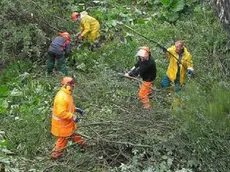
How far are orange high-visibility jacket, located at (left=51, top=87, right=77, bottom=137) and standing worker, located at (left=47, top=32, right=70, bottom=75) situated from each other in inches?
116

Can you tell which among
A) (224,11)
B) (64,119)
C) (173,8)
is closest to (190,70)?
(224,11)

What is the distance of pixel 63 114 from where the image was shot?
753 cm

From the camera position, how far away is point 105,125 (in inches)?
320

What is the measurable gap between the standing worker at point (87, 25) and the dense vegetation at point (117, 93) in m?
0.32

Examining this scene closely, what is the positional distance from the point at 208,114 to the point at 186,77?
2596mm

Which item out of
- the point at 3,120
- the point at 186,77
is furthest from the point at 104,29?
the point at 3,120

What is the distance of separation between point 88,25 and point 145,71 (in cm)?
293

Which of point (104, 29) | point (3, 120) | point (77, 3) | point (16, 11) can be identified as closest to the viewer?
point (3, 120)

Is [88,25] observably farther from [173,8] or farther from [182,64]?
[182,64]

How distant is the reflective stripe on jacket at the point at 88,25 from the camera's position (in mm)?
11453

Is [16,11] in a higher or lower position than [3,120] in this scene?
higher

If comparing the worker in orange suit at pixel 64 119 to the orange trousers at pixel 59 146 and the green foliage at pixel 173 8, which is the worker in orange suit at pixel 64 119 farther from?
the green foliage at pixel 173 8

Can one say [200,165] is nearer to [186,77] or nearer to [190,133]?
[190,133]

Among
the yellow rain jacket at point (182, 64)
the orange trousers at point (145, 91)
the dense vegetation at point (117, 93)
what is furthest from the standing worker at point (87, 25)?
the orange trousers at point (145, 91)
